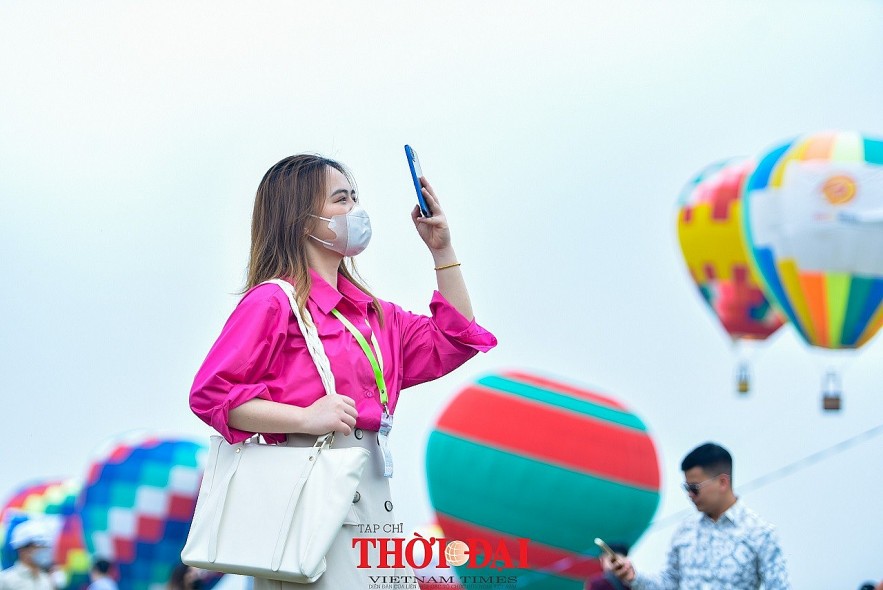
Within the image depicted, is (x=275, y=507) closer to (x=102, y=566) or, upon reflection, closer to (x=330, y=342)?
(x=330, y=342)

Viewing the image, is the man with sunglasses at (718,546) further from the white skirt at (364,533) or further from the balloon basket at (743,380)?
the balloon basket at (743,380)

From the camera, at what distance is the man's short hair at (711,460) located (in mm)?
3408

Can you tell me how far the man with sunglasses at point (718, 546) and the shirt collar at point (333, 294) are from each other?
1.51m

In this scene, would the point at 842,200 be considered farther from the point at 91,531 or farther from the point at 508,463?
the point at 91,531

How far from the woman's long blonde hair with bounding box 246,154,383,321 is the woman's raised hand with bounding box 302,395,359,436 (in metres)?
0.25

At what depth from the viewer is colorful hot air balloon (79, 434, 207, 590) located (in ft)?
16.2

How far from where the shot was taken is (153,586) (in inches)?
196

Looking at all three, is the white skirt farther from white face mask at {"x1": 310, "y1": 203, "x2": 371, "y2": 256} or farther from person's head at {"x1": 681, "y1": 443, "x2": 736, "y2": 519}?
person's head at {"x1": 681, "y1": 443, "x2": 736, "y2": 519}

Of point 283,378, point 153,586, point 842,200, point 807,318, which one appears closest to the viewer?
point 283,378

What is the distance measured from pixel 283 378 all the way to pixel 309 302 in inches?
5.2

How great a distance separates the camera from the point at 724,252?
8.41 m

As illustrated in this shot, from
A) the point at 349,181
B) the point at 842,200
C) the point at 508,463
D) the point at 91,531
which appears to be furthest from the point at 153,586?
the point at 842,200

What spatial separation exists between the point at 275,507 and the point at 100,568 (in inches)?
150

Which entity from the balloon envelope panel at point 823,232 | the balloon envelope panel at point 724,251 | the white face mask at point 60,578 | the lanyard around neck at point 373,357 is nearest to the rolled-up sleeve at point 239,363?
the lanyard around neck at point 373,357
